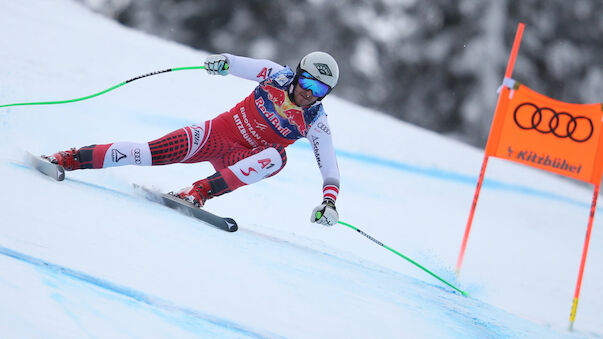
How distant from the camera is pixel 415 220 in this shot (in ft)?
19.0

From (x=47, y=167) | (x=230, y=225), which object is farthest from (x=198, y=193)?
(x=47, y=167)

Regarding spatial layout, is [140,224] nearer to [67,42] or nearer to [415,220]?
[415,220]

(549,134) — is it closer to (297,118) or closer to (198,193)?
(297,118)

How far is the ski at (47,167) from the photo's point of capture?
3529 mm

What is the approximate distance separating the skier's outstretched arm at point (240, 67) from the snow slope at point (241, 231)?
0.81m

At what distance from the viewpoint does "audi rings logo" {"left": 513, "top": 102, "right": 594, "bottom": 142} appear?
463 centimetres

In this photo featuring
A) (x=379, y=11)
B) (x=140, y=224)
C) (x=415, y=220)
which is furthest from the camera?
(x=379, y=11)

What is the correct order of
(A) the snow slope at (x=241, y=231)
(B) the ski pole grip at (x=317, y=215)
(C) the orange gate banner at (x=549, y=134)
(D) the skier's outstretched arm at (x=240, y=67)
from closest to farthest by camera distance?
(A) the snow slope at (x=241, y=231) → (B) the ski pole grip at (x=317, y=215) → (D) the skier's outstretched arm at (x=240, y=67) → (C) the orange gate banner at (x=549, y=134)

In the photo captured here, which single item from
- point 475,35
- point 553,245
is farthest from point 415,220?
point 475,35

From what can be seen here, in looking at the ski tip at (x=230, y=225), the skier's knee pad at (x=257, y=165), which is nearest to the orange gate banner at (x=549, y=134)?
the skier's knee pad at (x=257, y=165)

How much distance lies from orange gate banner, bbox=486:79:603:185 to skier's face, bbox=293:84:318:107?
162 centimetres

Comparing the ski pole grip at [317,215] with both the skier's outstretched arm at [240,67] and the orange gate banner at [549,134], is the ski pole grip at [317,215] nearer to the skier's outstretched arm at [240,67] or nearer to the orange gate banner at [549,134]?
the skier's outstretched arm at [240,67]

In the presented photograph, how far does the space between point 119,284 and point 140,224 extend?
68 centimetres

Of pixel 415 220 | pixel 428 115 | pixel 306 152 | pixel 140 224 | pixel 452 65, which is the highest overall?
pixel 452 65
